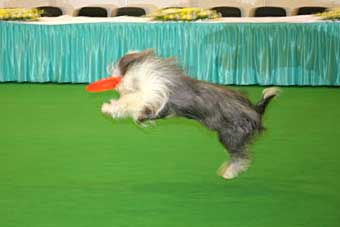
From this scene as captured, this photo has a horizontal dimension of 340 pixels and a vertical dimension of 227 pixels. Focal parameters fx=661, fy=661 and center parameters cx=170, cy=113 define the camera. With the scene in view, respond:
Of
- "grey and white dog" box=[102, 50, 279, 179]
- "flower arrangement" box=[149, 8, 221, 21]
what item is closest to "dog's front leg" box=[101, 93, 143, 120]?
"grey and white dog" box=[102, 50, 279, 179]

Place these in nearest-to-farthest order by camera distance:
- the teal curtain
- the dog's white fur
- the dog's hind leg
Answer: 1. the dog's white fur
2. the dog's hind leg
3. the teal curtain

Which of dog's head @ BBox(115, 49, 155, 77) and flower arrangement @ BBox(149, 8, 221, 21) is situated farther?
flower arrangement @ BBox(149, 8, 221, 21)

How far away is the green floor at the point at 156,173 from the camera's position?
12.8ft

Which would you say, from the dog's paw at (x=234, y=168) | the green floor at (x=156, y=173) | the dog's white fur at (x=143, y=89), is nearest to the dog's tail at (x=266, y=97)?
the dog's paw at (x=234, y=168)

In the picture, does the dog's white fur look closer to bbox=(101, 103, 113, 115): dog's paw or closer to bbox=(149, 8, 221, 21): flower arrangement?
bbox=(101, 103, 113, 115): dog's paw

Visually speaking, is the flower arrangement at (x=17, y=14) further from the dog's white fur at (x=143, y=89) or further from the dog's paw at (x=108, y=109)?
the dog's white fur at (x=143, y=89)

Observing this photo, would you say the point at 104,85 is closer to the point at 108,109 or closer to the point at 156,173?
the point at 108,109

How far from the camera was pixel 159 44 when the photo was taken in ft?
29.6

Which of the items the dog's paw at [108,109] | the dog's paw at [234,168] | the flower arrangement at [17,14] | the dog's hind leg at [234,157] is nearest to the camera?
Result: the dog's paw at [108,109]

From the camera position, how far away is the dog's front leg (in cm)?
372

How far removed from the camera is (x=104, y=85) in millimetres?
3748

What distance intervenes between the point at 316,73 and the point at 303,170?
4.37 metres

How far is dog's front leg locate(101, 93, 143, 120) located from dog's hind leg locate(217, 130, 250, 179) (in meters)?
0.65

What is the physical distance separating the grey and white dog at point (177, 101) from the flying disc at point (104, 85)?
4 cm
